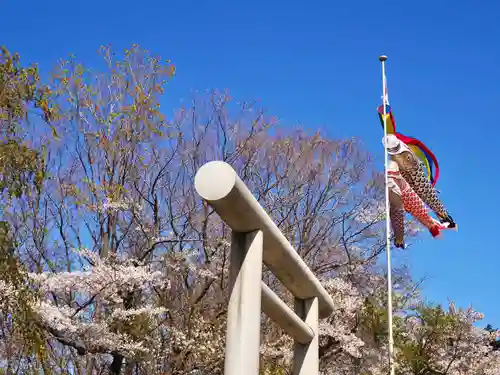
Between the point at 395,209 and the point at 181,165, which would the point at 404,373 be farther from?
the point at 181,165

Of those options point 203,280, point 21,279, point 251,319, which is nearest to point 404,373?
point 203,280

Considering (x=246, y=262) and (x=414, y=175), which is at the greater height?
(x=414, y=175)

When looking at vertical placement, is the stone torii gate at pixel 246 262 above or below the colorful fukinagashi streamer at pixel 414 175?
below

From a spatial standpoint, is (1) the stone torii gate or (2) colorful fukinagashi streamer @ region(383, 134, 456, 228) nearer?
(1) the stone torii gate

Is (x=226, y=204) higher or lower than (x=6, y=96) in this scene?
lower

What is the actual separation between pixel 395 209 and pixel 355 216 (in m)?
1.80

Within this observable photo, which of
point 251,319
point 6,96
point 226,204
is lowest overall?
point 251,319

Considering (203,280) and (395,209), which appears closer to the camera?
(203,280)

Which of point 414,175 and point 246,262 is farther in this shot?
point 414,175

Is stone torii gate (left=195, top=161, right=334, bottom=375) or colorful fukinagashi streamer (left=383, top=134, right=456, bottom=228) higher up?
colorful fukinagashi streamer (left=383, top=134, right=456, bottom=228)

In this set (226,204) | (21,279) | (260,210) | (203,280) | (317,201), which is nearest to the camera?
(226,204)

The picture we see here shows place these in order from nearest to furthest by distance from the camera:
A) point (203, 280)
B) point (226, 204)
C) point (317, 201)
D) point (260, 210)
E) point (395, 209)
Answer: point (226, 204), point (260, 210), point (203, 280), point (395, 209), point (317, 201)

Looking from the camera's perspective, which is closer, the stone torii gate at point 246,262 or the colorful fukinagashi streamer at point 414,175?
the stone torii gate at point 246,262

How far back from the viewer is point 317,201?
1542 centimetres
